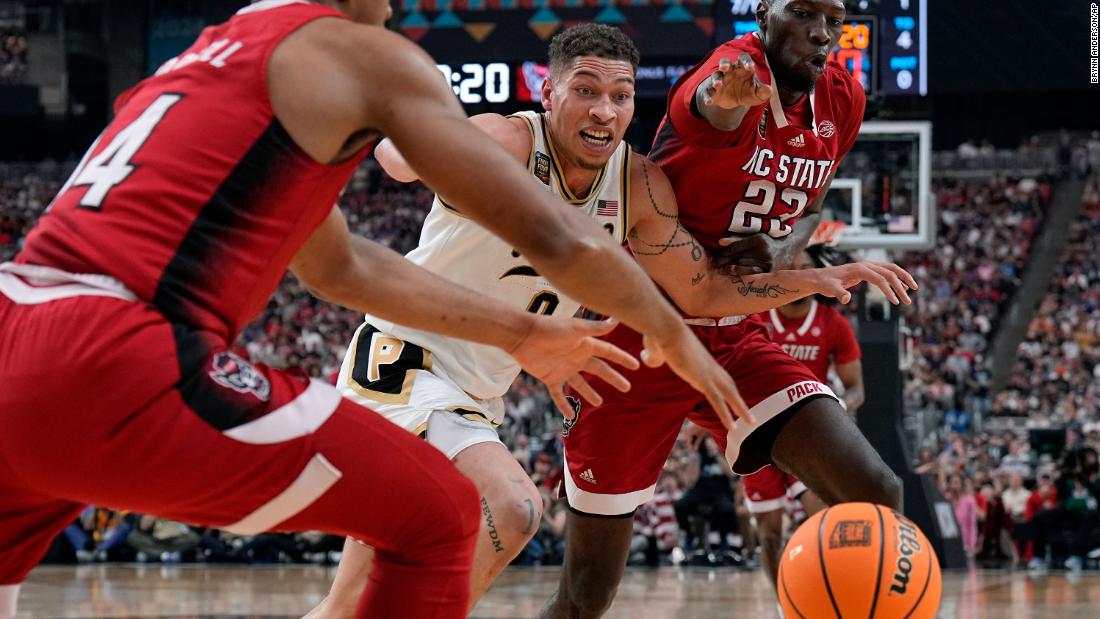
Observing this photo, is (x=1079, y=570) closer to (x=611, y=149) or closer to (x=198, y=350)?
(x=611, y=149)

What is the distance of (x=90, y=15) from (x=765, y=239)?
23.7 m

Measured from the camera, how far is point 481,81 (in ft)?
52.0

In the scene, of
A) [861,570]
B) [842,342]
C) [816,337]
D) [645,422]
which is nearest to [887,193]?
[842,342]

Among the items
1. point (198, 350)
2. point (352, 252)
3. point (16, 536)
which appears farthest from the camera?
point (352, 252)

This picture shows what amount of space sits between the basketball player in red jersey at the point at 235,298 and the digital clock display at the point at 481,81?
Answer: 13.2 metres

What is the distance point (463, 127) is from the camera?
255 cm

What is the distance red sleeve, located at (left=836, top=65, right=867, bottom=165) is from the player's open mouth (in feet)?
4.05

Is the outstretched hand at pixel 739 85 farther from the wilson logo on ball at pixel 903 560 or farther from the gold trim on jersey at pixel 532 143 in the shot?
the wilson logo on ball at pixel 903 560

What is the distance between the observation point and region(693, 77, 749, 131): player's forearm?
4.84 meters

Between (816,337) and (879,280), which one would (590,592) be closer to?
(879,280)

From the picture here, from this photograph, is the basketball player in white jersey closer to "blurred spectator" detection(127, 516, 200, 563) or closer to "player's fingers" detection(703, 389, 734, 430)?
"player's fingers" detection(703, 389, 734, 430)

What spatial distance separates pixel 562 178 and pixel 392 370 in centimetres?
96

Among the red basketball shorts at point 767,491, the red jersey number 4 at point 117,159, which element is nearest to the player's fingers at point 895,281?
the red jersey number 4 at point 117,159

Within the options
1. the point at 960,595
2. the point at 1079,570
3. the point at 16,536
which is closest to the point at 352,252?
the point at 16,536
